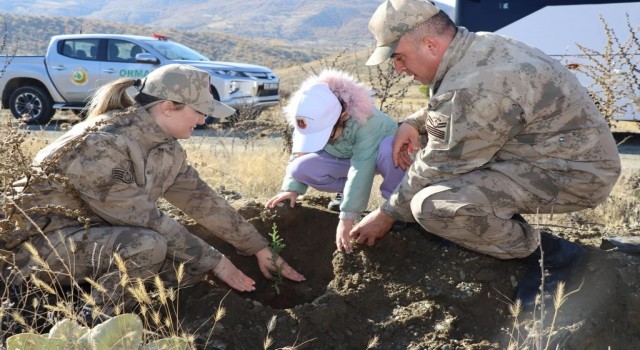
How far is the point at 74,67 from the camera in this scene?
12.8 meters

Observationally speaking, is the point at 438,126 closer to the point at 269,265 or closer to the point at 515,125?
the point at 515,125

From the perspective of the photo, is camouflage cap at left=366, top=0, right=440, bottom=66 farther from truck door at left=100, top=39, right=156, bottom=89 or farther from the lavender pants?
truck door at left=100, top=39, right=156, bottom=89

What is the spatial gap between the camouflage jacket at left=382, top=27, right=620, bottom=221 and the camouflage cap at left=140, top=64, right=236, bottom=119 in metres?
1.02

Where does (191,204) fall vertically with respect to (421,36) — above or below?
below

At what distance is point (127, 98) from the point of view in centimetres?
350

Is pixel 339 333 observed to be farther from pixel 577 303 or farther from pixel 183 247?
pixel 577 303

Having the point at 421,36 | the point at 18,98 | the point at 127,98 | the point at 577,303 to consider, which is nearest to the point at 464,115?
the point at 421,36

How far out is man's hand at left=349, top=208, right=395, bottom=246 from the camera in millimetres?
3602

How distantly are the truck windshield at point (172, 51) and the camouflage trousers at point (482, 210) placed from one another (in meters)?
9.84

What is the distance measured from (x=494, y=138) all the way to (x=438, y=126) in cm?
24

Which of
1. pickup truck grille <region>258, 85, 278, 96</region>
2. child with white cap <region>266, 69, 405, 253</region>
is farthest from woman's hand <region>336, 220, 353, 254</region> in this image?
pickup truck grille <region>258, 85, 278, 96</region>

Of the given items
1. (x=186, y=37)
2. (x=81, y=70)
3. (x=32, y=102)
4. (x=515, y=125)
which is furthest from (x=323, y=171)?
(x=186, y=37)

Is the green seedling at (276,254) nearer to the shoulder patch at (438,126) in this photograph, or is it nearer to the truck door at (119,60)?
the shoulder patch at (438,126)

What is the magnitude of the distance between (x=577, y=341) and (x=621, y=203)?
2.81 metres
